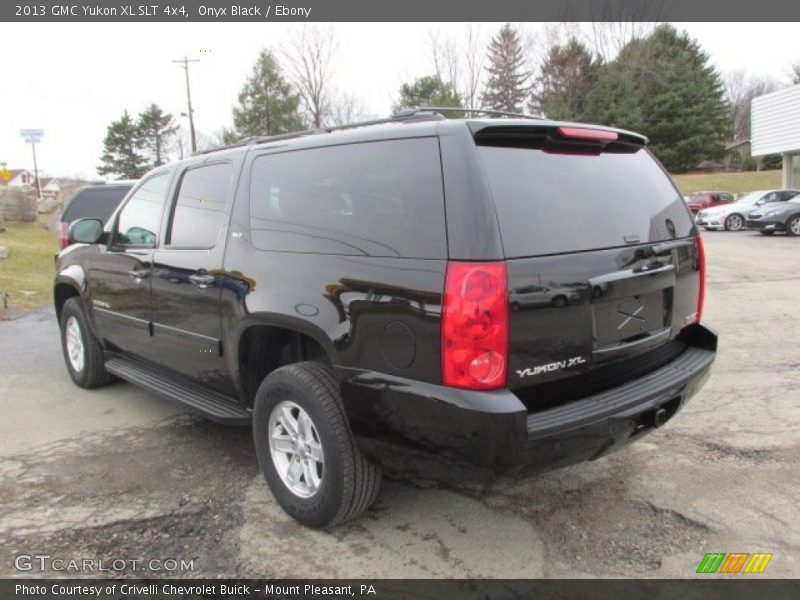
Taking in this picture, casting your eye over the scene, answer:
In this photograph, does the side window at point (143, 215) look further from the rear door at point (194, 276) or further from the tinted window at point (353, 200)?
the tinted window at point (353, 200)

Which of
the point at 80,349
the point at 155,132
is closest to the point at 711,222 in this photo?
the point at 80,349

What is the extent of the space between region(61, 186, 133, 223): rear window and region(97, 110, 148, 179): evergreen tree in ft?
227

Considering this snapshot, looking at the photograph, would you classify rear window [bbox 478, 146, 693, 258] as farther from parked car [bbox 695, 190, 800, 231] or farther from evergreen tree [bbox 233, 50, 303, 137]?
evergreen tree [bbox 233, 50, 303, 137]

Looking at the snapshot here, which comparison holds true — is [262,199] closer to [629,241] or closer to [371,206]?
[371,206]

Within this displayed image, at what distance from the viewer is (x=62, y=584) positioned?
2.70 m

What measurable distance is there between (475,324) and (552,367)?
0.43m

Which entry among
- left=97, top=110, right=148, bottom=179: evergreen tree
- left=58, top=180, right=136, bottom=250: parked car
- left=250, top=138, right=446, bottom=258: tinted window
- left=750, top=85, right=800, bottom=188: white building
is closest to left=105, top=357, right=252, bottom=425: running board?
left=250, top=138, right=446, bottom=258: tinted window

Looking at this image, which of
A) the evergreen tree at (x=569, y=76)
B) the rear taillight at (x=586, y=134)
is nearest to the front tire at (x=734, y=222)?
the rear taillight at (x=586, y=134)

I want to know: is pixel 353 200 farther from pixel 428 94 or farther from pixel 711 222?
pixel 428 94

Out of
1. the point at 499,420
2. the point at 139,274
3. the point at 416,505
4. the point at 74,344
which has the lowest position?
the point at 416,505

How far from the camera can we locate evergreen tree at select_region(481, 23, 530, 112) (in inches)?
1953

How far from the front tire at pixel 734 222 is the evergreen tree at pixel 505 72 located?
28414 millimetres

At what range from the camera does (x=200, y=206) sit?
154 inches

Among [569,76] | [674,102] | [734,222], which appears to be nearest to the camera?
[734,222]
